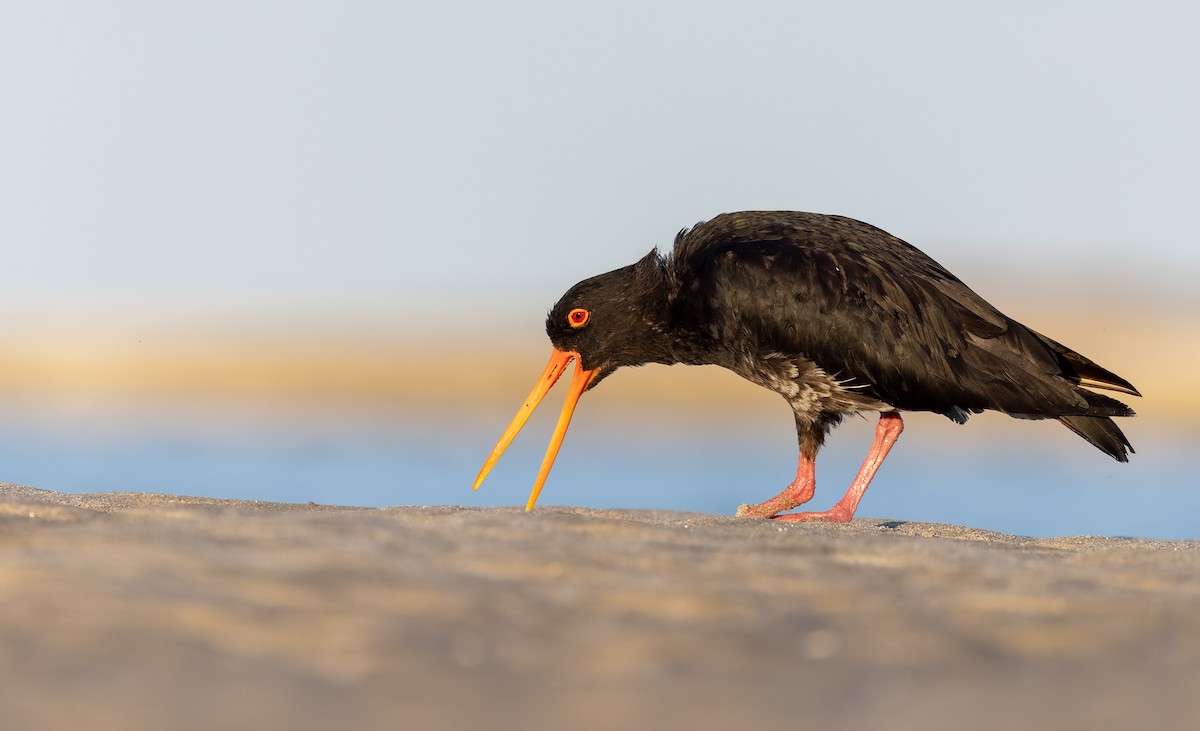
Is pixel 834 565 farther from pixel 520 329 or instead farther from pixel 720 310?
pixel 520 329

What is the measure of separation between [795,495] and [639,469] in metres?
16.5

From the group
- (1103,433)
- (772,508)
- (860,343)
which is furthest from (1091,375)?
(772,508)

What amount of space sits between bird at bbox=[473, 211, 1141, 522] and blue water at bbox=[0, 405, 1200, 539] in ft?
15.0

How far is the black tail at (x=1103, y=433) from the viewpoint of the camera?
7.61 meters

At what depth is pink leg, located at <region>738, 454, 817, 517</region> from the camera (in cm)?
765

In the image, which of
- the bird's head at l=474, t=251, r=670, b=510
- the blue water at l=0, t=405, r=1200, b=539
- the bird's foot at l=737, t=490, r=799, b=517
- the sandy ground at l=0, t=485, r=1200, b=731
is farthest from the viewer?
the blue water at l=0, t=405, r=1200, b=539

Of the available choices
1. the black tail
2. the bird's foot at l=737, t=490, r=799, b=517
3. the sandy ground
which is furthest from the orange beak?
the sandy ground

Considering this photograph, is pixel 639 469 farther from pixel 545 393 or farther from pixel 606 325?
pixel 606 325

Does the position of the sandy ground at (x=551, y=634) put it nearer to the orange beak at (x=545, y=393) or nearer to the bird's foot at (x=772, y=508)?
the bird's foot at (x=772, y=508)

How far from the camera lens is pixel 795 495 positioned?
7.78 m

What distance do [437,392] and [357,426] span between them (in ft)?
31.0

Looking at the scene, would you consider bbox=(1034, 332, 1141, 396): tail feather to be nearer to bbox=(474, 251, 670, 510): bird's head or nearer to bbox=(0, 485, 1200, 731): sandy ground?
bbox=(474, 251, 670, 510): bird's head

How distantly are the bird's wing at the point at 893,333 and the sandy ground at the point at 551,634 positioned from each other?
10.7ft

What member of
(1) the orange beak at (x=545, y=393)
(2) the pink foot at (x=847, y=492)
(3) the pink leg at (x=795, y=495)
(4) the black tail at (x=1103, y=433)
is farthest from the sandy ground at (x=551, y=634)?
(1) the orange beak at (x=545, y=393)
